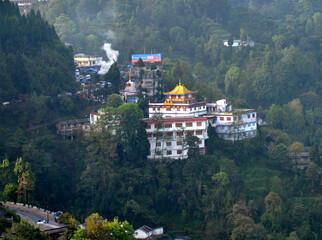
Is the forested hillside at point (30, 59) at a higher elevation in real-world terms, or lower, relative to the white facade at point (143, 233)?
higher

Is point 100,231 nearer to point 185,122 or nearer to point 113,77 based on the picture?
point 185,122

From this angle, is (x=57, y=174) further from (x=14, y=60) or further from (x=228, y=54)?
(x=228, y=54)

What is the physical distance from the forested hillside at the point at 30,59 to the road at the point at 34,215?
13662mm

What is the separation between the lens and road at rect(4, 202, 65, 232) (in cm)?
3659

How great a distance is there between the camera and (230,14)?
3615 inches

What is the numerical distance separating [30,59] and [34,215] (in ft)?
67.7

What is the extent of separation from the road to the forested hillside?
13.7m

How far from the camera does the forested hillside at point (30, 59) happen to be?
55000 mm

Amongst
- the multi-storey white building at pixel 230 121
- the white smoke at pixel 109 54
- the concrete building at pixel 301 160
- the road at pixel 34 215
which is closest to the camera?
the road at pixel 34 215

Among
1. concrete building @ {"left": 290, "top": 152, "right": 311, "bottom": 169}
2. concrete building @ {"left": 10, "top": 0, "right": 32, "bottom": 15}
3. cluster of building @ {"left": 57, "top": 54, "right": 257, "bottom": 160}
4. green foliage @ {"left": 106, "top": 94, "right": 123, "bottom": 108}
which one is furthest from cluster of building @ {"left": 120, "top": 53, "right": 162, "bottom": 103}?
concrete building @ {"left": 10, "top": 0, "right": 32, "bottom": 15}

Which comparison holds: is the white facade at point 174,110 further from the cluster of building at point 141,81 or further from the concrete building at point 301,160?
the concrete building at point 301,160

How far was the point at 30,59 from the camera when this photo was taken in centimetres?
5694

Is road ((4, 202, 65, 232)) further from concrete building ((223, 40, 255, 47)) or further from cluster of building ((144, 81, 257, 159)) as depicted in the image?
concrete building ((223, 40, 255, 47))

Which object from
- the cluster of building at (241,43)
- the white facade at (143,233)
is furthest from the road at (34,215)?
the cluster of building at (241,43)
